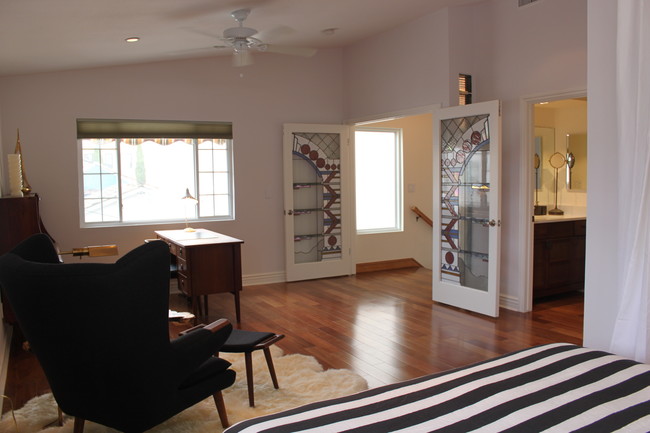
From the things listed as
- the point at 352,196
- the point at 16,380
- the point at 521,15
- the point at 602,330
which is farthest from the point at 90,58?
the point at 602,330

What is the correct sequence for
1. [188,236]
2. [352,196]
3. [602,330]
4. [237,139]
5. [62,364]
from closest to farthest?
[62,364] < [602,330] < [188,236] < [237,139] < [352,196]

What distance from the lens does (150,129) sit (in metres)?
5.97

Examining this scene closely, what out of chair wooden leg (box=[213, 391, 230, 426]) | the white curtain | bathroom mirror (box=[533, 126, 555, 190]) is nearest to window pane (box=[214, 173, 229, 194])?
bathroom mirror (box=[533, 126, 555, 190])

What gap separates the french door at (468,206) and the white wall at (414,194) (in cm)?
210

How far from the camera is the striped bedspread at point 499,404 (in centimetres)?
144

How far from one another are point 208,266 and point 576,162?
15.1 ft

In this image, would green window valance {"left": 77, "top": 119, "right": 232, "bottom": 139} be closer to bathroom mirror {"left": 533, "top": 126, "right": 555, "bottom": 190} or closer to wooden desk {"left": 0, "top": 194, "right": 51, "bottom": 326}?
wooden desk {"left": 0, "top": 194, "right": 51, "bottom": 326}

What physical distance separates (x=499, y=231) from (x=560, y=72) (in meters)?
1.51

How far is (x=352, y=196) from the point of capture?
22.9 feet

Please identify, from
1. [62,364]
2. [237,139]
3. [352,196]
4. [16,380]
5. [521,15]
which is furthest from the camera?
[352,196]

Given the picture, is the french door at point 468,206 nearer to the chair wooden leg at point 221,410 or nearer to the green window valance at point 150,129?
the green window valance at point 150,129

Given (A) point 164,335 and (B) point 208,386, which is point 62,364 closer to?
(A) point 164,335

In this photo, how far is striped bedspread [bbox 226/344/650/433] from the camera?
1.44 metres

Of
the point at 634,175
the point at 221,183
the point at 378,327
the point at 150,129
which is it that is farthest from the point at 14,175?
the point at 634,175
